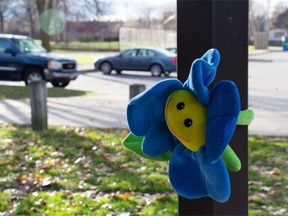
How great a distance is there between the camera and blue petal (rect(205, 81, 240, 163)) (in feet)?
5.52

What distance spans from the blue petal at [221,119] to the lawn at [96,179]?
2.41m

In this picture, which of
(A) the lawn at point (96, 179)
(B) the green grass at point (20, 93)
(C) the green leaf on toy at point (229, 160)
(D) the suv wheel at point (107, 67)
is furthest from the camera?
(D) the suv wheel at point (107, 67)

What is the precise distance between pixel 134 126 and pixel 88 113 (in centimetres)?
859

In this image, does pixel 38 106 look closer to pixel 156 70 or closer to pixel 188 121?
pixel 188 121

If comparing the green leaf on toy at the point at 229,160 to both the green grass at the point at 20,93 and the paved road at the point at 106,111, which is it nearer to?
the paved road at the point at 106,111

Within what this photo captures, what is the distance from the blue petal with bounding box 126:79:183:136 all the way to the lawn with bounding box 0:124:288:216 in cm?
229

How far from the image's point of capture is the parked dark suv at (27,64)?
16.6m

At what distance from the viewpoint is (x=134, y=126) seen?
186 centimetres

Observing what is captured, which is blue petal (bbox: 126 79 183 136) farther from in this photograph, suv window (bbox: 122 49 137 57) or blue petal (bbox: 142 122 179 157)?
suv window (bbox: 122 49 137 57)

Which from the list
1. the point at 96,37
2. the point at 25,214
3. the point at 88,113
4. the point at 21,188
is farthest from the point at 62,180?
the point at 96,37

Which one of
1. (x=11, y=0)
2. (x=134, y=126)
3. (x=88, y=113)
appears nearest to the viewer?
(x=134, y=126)

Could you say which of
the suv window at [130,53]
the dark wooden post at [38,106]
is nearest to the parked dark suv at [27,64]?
the suv window at [130,53]

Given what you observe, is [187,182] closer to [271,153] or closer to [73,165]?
[73,165]

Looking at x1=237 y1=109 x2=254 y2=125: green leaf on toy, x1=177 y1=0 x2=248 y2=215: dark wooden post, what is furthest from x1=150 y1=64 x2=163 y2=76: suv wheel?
x1=237 y1=109 x2=254 y2=125: green leaf on toy
